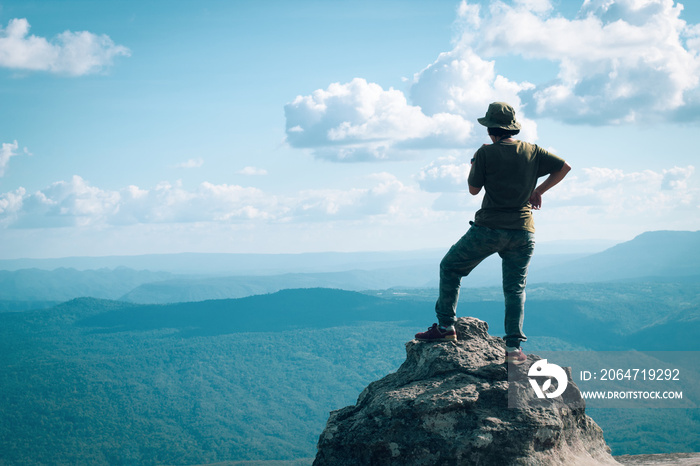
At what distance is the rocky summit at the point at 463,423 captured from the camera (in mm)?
8109

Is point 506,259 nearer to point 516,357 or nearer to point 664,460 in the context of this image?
point 516,357

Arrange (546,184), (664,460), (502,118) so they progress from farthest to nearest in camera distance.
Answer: (664,460) < (546,184) < (502,118)

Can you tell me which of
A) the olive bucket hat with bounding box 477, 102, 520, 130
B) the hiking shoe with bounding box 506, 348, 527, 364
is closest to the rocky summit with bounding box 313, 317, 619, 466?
the hiking shoe with bounding box 506, 348, 527, 364

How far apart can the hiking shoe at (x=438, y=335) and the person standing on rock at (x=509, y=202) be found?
1.02m

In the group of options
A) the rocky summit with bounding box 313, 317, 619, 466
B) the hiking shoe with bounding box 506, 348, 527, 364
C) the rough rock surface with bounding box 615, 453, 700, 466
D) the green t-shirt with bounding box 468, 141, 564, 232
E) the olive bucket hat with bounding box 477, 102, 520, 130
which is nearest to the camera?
the rocky summit with bounding box 313, 317, 619, 466

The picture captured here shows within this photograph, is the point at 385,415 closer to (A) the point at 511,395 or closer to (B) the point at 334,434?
(B) the point at 334,434

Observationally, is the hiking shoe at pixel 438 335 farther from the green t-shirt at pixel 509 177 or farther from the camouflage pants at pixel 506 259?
the green t-shirt at pixel 509 177

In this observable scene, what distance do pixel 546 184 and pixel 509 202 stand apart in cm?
75

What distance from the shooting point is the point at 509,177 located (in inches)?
343

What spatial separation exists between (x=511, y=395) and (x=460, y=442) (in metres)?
1.17

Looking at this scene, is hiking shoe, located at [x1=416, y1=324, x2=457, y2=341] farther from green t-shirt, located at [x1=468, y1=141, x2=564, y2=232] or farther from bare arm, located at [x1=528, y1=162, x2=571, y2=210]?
bare arm, located at [x1=528, y1=162, x2=571, y2=210]

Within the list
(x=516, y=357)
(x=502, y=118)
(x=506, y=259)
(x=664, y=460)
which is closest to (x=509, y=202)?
(x=506, y=259)

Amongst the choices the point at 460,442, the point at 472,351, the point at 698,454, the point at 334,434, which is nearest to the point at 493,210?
the point at 472,351

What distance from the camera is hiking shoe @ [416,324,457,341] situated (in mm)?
10023
